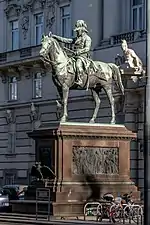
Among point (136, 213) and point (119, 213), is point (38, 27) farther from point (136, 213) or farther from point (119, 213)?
point (136, 213)

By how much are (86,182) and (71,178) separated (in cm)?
66

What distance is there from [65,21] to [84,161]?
27783 millimetres

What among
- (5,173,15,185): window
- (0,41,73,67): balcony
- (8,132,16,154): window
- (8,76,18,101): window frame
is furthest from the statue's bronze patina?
(8,76,18,101): window frame

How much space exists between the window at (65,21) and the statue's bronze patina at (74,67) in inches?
937

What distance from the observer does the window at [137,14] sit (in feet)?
158

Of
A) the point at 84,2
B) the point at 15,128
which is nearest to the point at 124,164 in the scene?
the point at 84,2

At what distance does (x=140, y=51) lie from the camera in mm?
46156

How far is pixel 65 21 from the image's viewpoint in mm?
55406

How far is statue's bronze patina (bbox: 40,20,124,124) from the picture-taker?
28969mm

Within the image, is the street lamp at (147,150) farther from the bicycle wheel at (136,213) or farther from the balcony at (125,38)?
the balcony at (125,38)

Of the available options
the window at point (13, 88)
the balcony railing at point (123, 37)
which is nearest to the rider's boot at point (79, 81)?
the balcony railing at point (123, 37)

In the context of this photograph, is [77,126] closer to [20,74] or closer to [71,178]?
[71,178]

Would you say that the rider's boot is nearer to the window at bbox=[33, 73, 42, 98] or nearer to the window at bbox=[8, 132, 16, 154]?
the window at bbox=[33, 73, 42, 98]

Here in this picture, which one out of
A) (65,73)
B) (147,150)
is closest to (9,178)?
(65,73)
